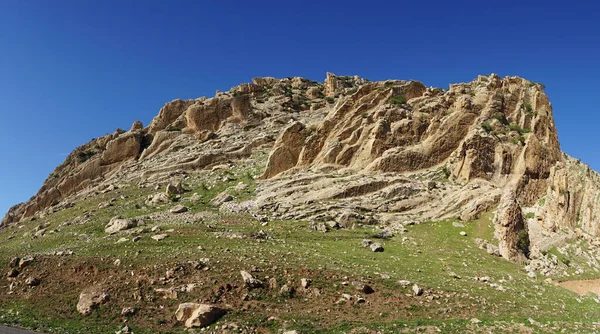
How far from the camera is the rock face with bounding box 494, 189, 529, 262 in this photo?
105ft

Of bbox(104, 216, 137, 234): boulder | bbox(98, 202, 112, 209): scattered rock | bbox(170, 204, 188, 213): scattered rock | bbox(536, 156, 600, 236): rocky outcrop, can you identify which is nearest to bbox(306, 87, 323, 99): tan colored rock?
bbox(170, 204, 188, 213): scattered rock

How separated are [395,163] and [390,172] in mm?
1547

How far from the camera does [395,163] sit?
45.8 m

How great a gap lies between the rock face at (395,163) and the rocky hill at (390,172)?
16 centimetres

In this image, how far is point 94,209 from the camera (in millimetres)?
46594

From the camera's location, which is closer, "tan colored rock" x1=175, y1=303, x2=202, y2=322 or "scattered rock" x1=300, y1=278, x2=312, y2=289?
"tan colored rock" x1=175, y1=303, x2=202, y2=322

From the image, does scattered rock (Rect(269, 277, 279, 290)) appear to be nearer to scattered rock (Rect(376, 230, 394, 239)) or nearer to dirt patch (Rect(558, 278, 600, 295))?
scattered rock (Rect(376, 230, 394, 239))

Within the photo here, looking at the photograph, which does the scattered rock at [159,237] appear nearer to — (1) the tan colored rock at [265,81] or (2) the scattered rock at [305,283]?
(2) the scattered rock at [305,283]

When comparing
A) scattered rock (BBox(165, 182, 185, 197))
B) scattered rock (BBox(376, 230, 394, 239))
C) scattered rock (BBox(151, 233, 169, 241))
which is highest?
scattered rock (BBox(165, 182, 185, 197))

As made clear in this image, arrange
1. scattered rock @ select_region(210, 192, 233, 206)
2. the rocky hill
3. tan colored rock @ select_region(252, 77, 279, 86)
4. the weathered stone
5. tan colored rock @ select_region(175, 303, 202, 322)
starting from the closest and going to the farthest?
1. tan colored rock @ select_region(175, 303, 202, 322)
2. the weathered stone
3. the rocky hill
4. scattered rock @ select_region(210, 192, 233, 206)
5. tan colored rock @ select_region(252, 77, 279, 86)

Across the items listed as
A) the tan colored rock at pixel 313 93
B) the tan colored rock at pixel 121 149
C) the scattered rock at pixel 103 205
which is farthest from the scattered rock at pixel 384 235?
the tan colored rock at pixel 313 93

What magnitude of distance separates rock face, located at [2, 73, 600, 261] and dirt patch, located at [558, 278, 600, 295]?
12.7 feet

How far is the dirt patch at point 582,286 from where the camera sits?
28.3 metres

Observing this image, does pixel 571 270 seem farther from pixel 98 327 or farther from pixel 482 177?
pixel 98 327
